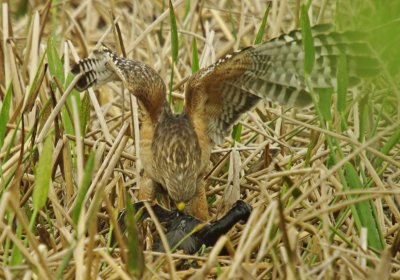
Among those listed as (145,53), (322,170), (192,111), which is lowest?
(322,170)

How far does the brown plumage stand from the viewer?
3.91 metres

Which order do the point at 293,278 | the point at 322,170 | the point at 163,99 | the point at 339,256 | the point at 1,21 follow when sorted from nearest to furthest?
the point at 293,278 → the point at 339,256 → the point at 322,170 → the point at 163,99 → the point at 1,21

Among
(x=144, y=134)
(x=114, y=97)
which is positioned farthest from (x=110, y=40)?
(x=144, y=134)

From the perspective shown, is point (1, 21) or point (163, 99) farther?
point (1, 21)

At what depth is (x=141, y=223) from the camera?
364 cm

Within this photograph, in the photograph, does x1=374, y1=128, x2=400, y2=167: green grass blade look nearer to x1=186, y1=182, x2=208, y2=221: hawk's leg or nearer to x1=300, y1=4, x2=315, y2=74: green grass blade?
x1=300, y1=4, x2=315, y2=74: green grass blade

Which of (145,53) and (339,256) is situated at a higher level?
(145,53)

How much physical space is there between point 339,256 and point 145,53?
353 cm

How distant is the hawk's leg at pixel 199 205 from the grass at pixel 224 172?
0.14 m

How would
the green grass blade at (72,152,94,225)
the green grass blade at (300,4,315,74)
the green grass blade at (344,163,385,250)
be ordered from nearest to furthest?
the green grass blade at (72,152,94,225) < the green grass blade at (300,4,315,74) < the green grass blade at (344,163,385,250)

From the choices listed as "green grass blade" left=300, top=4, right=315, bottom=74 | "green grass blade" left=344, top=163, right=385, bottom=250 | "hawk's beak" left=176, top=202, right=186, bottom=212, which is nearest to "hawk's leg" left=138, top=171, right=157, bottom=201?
"hawk's beak" left=176, top=202, right=186, bottom=212

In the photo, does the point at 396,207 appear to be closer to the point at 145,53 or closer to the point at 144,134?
the point at 144,134

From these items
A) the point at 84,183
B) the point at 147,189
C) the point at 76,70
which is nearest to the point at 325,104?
the point at 84,183

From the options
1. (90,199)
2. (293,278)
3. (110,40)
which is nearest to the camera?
(293,278)
